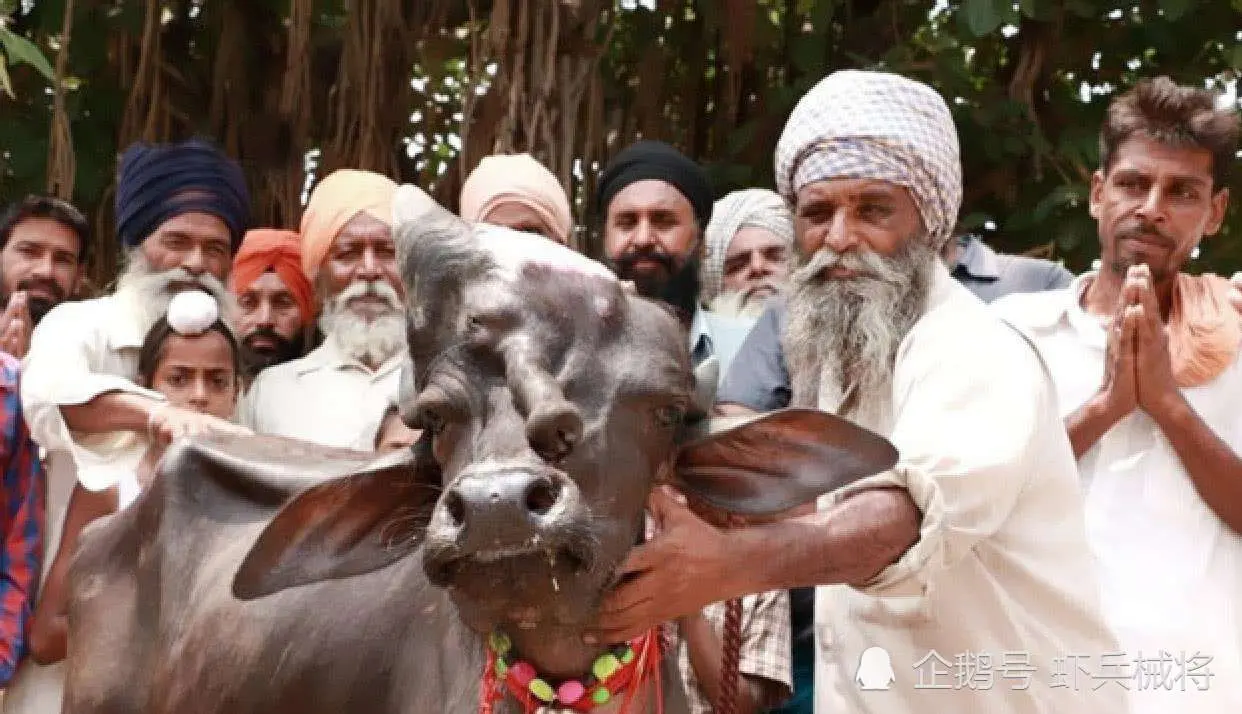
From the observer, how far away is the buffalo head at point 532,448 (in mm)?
3078

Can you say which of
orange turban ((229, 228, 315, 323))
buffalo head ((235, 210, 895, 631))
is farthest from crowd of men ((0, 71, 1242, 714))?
orange turban ((229, 228, 315, 323))

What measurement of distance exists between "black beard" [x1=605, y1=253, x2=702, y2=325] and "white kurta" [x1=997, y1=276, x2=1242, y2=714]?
126 centimetres

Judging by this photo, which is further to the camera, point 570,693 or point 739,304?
point 739,304

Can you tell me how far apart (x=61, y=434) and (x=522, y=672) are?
6.76ft

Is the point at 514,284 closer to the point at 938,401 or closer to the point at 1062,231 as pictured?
the point at 938,401

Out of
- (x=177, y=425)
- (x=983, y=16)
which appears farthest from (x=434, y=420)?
(x=983, y=16)

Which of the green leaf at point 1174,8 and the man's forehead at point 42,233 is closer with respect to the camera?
the man's forehead at point 42,233

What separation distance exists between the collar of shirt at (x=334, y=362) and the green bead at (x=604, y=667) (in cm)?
246

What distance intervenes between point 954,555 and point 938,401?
0.28 metres

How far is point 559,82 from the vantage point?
25.2 ft

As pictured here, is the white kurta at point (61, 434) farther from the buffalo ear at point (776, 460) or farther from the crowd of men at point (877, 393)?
the buffalo ear at point (776, 460)

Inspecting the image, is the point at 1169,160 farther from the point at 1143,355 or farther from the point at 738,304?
the point at 738,304

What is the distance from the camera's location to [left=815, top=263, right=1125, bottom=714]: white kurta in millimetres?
3682

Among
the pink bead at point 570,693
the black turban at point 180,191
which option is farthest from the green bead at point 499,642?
the black turban at point 180,191
